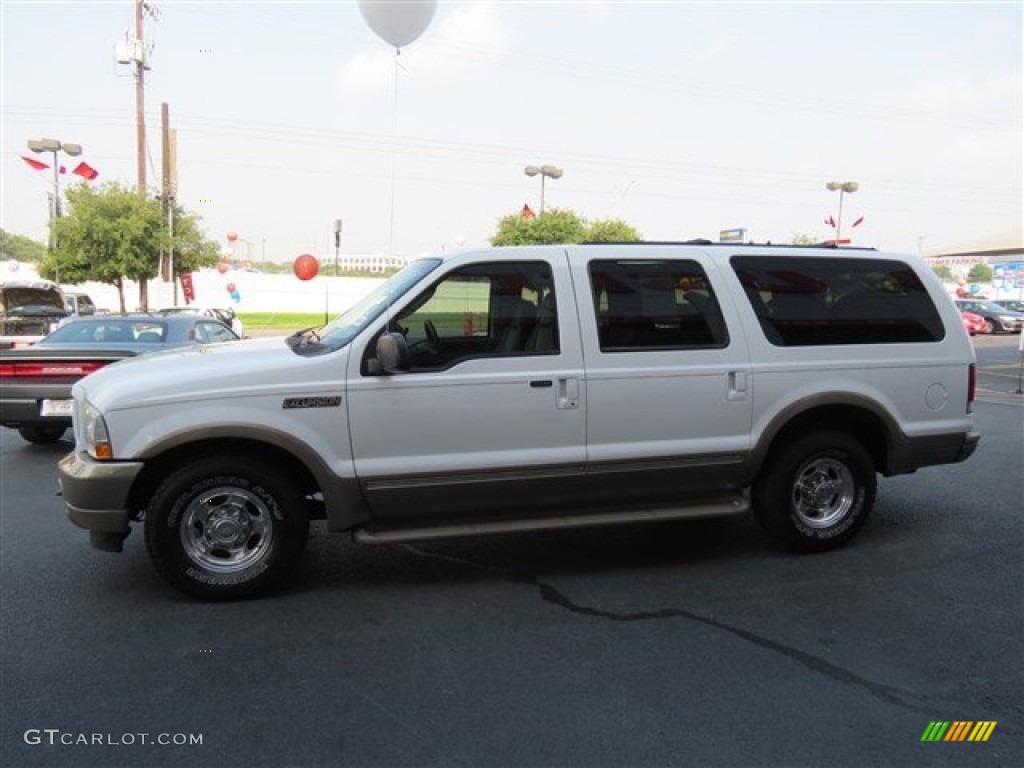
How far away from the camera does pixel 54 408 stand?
7.64 metres

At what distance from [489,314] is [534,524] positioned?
4.02 feet

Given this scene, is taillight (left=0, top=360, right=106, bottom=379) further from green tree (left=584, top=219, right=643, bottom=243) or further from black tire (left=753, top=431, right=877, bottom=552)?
green tree (left=584, top=219, right=643, bottom=243)

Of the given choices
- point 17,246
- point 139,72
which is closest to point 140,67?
point 139,72

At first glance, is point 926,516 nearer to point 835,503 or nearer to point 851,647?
point 835,503

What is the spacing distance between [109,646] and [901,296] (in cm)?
504

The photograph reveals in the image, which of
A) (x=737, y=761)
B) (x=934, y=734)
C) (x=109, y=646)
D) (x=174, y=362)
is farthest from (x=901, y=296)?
(x=109, y=646)

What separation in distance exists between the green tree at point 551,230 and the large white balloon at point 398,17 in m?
26.6

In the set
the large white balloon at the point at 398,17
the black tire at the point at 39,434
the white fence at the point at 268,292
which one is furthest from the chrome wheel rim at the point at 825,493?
the white fence at the point at 268,292

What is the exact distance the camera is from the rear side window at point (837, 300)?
15.8ft

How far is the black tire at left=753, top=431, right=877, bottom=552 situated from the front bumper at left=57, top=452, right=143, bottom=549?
12.1 ft

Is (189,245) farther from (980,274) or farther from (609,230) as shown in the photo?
(980,274)

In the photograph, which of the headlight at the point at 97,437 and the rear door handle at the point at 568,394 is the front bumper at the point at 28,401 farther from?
the rear door handle at the point at 568,394

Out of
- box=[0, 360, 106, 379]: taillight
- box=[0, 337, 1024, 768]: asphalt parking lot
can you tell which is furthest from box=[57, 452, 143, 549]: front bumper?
box=[0, 360, 106, 379]: taillight

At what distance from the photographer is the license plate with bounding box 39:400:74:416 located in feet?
25.0
